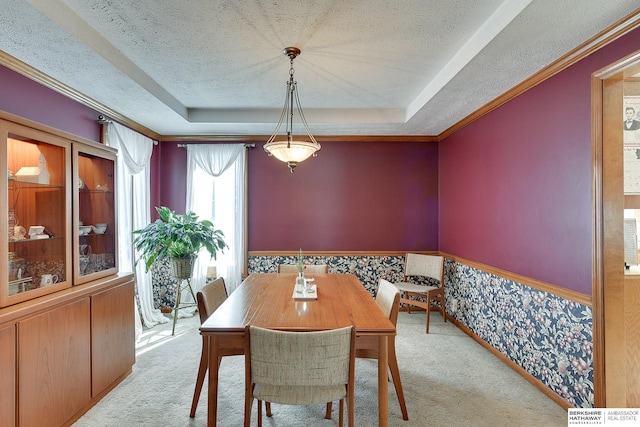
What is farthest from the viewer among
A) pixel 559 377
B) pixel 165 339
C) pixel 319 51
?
pixel 165 339

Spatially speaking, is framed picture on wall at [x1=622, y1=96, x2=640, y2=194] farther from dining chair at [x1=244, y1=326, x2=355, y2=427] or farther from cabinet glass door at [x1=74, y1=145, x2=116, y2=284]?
cabinet glass door at [x1=74, y1=145, x2=116, y2=284]

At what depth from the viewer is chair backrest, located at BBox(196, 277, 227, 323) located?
2141mm

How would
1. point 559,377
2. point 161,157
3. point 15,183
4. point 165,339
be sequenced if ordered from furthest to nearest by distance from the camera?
point 161,157, point 165,339, point 559,377, point 15,183

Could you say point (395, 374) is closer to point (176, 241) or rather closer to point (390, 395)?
point (390, 395)

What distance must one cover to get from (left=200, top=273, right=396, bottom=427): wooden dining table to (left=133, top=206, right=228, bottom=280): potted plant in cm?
135

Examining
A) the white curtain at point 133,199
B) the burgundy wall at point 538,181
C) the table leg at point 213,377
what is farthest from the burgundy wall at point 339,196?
the table leg at point 213,377

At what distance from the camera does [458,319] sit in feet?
12.9

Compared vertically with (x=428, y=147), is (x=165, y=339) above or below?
below

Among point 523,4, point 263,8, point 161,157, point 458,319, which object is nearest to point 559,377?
point 458,319

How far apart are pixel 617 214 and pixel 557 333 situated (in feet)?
3.08

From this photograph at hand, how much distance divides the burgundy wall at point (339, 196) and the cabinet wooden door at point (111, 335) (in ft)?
6.61

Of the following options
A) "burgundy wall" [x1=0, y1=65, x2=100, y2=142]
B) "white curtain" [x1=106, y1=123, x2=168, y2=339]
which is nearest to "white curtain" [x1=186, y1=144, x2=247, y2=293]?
"white curtain" [x1=106, y1=123, x2=168, y2=339]

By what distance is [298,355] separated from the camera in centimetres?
153

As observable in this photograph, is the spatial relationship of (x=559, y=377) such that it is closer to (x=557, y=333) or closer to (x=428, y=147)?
(x=557, y=333)
